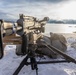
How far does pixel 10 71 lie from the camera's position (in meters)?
7.90

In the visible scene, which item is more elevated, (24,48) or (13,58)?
(24,48)

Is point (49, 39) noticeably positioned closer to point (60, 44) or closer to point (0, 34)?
point (60, 44)

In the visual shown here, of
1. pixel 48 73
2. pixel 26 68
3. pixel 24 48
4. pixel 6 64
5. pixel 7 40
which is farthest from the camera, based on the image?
pixel 6 64

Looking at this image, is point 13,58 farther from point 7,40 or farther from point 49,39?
point 7,40

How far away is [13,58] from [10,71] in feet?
6.45

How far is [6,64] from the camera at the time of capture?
8.81 meters

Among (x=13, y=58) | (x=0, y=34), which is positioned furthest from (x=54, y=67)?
(x=0, y=34)

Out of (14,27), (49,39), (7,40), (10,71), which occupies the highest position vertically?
(14,27)

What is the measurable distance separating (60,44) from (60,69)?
2831mm

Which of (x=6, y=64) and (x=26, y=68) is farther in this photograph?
(x=6, y=64)

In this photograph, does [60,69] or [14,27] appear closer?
[14,27]

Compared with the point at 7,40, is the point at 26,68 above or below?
below

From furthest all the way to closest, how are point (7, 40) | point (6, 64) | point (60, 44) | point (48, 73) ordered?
point (60, 44) < point (6, 64) < point (48, 73) < point (7, 40)

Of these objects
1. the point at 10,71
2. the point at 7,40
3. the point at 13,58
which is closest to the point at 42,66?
the point at 10,71
